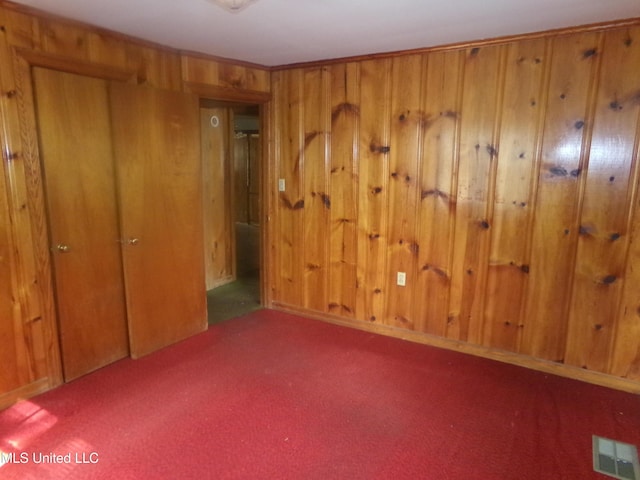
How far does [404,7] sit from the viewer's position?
89.2 inches

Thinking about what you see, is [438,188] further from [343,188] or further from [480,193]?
[343,188]

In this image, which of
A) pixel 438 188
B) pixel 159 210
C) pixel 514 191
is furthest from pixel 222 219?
pixel 514 191

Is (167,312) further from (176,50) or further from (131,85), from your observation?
(176,50)

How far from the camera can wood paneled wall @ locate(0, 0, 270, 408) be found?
2328 millimetres

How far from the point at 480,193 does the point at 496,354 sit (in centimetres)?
119

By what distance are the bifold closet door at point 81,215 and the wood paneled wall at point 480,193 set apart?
156cm

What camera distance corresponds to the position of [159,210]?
3.16m

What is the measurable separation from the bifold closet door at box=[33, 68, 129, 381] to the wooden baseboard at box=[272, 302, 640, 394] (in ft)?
5.71

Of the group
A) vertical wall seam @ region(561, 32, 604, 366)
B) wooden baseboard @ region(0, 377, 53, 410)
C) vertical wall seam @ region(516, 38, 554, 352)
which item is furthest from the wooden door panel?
vertical wall seam @ region(561, 32, 604, 366)

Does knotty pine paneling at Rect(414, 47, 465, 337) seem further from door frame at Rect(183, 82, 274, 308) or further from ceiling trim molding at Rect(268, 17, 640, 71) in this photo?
door frame at Rect(183, 82, 274, 308)

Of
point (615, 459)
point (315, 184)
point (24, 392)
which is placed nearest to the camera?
point (615, 459)

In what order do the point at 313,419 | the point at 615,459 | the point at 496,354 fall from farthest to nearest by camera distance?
the point at 496,354 → the point at 313,419 → the point at 615,459

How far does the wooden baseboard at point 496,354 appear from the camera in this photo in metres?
2.82

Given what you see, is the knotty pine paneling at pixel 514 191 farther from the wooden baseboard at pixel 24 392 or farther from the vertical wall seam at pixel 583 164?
the wooden baseboard at pixel 24 392
